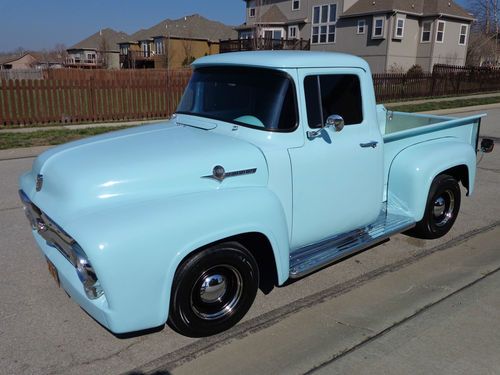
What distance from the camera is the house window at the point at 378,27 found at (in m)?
37.2

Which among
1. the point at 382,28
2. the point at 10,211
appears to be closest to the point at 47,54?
the point at 382,28

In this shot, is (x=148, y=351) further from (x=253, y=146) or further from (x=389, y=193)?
(x=389, y=193)

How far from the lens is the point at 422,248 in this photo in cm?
499

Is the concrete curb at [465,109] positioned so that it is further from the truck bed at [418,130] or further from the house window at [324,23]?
the house window at [324,23]

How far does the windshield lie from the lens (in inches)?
137

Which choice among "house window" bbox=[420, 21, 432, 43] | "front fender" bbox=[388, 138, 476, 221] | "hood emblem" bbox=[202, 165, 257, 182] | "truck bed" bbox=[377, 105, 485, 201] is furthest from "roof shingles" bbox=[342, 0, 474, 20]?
"hood emblem" bbox=[202, 165, 257, 182]

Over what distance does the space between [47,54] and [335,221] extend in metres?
118

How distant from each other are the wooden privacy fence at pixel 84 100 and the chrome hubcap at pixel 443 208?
11962mm

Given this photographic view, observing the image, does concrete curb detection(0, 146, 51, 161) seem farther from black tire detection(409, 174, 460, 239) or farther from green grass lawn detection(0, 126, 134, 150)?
black tire detection(409, 174, 460, 239)

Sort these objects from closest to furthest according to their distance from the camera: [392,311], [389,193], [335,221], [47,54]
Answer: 1. [392,311]
2. [335,221]
3. [389,193]
4. [47,54]

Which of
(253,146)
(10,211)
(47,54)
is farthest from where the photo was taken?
(47,54)

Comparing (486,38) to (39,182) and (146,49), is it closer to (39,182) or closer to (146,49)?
(146,49)

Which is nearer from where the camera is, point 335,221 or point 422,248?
point 335,221

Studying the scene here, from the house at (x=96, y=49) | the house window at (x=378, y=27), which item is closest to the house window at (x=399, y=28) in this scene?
the house window at (x=378, y=27)
